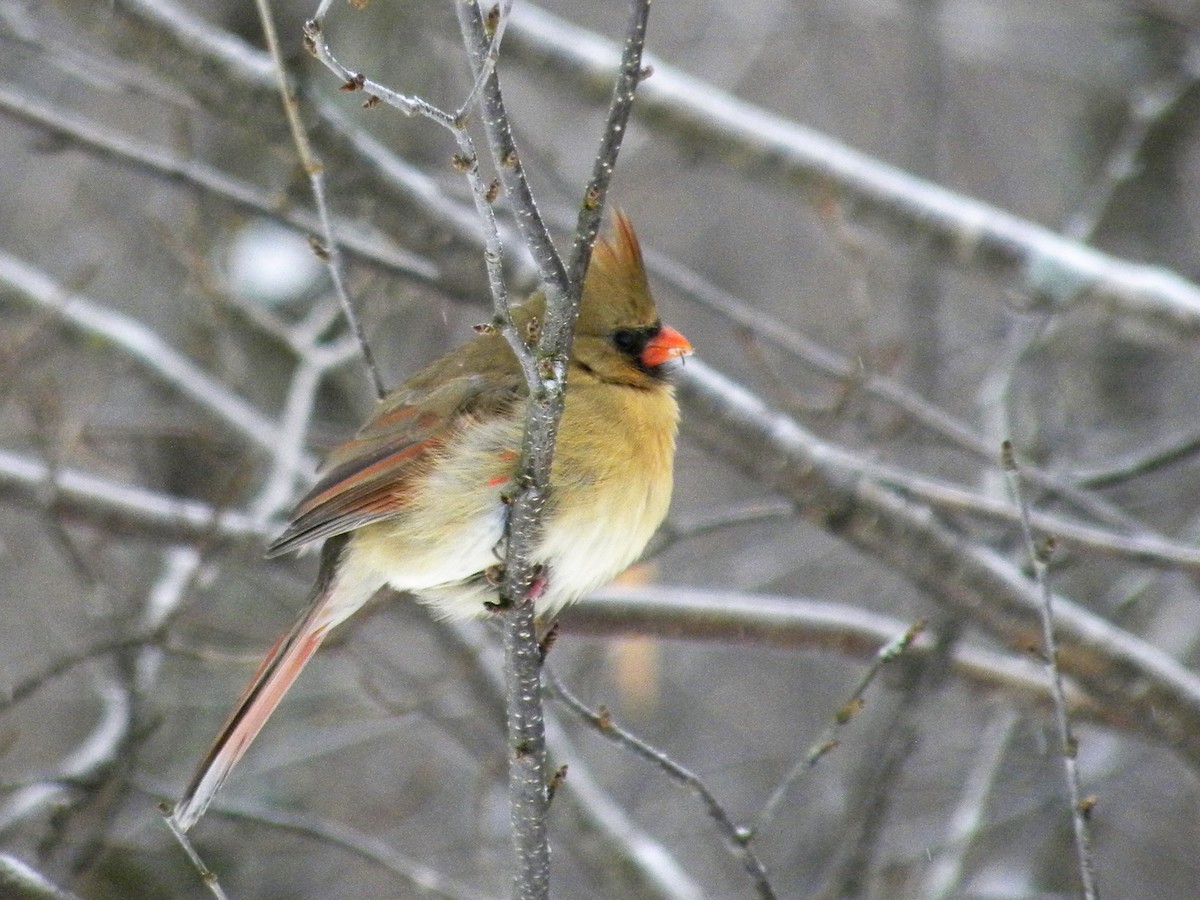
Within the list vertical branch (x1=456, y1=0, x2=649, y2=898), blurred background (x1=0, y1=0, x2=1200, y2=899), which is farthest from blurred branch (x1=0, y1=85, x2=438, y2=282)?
vertical branch (x1=456, y1=0, x2=649, y2=898)

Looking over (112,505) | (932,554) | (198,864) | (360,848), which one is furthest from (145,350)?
(198,864)

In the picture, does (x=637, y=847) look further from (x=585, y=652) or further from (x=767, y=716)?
(x=767, y=716)

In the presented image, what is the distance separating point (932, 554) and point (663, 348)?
1.17m

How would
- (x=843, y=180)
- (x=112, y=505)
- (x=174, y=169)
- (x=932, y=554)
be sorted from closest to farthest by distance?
1. (x=932, y=554)
2. (x=174, y=169)
3. (x=112, y=505)
4. (x=843, y=180)

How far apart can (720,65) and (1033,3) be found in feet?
6.21

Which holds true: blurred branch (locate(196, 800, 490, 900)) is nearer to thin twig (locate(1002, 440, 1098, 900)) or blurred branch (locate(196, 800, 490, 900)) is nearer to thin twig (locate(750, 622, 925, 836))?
thin twig (locate(750, 622, 925, 836))

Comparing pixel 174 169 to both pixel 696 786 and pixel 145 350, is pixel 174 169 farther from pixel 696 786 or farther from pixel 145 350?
pixel 696 786

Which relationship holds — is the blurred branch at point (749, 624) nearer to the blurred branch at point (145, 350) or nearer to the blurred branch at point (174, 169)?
the blurred branch at point (174, 169)

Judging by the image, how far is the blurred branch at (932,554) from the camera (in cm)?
382

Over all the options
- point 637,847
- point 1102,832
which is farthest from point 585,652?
point 1102,832

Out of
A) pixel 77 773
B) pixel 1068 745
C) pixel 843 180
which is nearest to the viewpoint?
pixel 1068 745

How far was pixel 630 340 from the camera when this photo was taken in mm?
3295

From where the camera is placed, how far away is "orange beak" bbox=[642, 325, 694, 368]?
3234 mm

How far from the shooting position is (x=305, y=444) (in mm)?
4816
